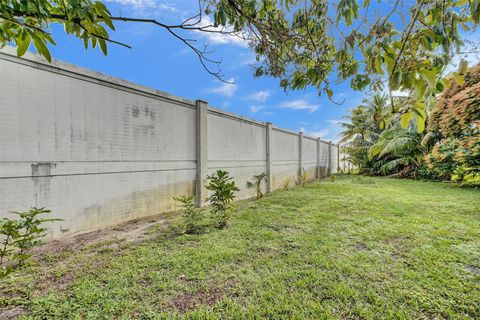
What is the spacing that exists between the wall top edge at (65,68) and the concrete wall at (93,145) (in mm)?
12

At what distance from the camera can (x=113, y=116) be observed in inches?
145

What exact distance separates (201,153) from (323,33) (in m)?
3.64

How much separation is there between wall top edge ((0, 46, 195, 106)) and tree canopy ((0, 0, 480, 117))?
171 cm

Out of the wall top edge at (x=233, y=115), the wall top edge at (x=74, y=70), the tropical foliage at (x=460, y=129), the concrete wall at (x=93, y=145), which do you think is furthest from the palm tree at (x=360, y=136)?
the wall top edge at (x=74, y=70)

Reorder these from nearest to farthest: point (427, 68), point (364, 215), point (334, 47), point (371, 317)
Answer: point (427, 68) → point (371, 317) → point (334, 47) → point (364, 215)

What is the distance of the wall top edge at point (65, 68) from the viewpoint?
2672 mm

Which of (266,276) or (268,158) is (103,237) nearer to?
(266,276)

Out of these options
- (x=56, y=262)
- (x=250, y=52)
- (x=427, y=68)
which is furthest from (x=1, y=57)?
(x=427, y=68)

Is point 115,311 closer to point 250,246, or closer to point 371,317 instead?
point 250,246

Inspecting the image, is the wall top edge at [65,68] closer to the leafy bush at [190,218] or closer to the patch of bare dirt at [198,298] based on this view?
the leafy bush at [190,218]

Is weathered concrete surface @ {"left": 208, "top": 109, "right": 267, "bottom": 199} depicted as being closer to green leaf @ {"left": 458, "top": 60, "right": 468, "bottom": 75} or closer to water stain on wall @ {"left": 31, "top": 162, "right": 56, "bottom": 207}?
water stain on wall @ {"left": 31, "top": 162, "right": 56, "bottom": 207}

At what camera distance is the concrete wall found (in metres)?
2.72

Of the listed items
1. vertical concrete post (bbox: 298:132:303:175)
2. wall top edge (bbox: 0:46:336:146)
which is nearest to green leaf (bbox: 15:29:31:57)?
wall top edge (bbox: 0:46:336:146)

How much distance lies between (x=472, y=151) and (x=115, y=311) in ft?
32.2
